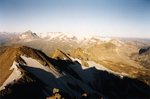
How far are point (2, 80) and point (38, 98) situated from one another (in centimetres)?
2437

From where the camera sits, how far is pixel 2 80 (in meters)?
133

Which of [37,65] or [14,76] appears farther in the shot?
[37,65]

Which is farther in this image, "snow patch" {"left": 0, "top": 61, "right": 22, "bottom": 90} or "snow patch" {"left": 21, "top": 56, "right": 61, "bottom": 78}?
"snow patch" {"left": 21, "top": 56, "right": 61, "bottom": 78}

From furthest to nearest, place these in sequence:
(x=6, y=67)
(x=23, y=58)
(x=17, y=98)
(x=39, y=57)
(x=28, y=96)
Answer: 1. (x=39, y=57)
2. (x=23, y=58)
3. (x=6, y=67)
4. (x=28, y=96)
5. (x=17, y=98)

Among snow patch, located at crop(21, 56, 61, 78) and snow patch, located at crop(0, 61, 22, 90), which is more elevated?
snow patch, located at crop(0, 61, 22, 90)

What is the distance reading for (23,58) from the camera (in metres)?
167

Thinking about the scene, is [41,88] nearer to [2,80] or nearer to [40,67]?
[2,80]

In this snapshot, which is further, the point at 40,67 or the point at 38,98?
the point at 40,67

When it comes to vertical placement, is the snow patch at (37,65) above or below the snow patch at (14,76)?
below

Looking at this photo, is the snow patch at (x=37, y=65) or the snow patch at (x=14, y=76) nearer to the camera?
the snow patch at (x=14, y=76)

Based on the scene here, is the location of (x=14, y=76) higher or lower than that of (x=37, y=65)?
higher

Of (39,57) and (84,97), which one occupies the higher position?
(39,57)

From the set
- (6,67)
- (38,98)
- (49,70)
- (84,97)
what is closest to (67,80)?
(49,70)

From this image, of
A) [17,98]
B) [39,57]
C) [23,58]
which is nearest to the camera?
[17,98]
